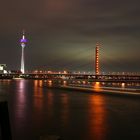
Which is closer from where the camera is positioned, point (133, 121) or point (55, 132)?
point (55, 132)

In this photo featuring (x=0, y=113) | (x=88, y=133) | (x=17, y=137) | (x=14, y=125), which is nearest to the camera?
(x=0, y=113)

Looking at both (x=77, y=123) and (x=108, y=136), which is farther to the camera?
(x=77, y=123)

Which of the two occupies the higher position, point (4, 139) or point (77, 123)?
point (4, 139)

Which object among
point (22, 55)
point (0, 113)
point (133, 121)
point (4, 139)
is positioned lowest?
point (133, 121)

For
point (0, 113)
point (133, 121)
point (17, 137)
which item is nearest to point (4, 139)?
point (0, 113)

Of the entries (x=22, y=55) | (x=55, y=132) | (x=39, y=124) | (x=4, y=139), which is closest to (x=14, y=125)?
(x=39, y=124)

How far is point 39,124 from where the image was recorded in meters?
16.1

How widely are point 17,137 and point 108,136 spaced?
3285 millimetres

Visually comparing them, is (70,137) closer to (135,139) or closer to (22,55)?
(135,139)

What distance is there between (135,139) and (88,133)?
1.86m

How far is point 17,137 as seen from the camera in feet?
40.8

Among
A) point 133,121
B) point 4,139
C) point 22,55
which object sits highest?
point 22,55

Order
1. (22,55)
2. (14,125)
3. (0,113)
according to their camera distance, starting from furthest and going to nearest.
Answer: (22,55) < (14,125) < (0,113)

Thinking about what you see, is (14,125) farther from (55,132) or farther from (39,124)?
(55,132)
